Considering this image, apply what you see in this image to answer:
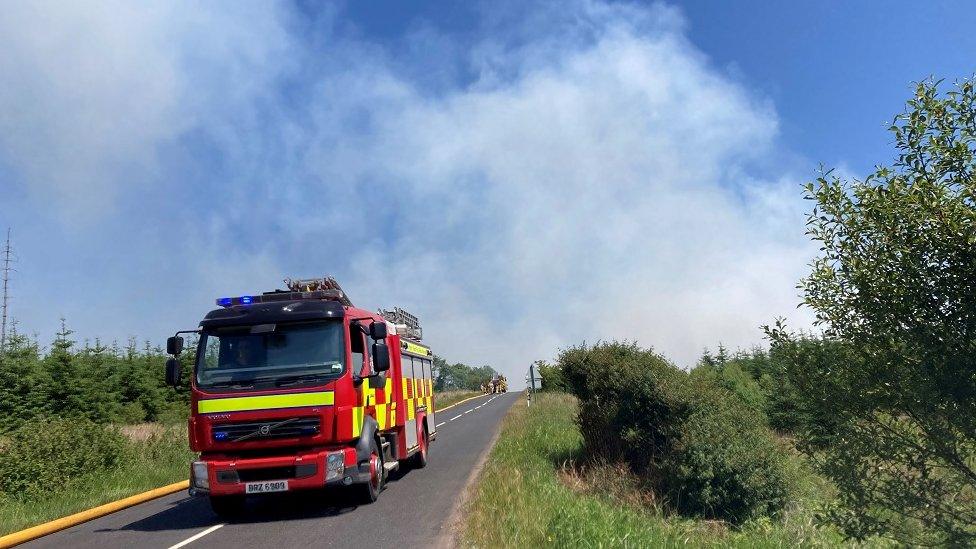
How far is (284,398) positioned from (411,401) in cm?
450

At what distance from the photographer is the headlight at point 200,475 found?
9.52 meters

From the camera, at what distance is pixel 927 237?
5.09 meters

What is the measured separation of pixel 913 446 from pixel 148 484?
43.6 ft

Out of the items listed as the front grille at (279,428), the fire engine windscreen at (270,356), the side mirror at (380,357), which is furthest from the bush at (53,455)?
the side mirror at (380,357)

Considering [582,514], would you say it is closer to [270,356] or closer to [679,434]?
[270,356]

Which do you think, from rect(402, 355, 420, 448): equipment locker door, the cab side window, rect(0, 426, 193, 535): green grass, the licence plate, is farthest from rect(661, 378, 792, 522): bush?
rect(0, 426, 193, 535): green grass

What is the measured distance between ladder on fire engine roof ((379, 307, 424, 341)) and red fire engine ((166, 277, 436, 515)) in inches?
110

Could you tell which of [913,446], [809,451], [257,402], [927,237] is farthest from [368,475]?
[927,237]

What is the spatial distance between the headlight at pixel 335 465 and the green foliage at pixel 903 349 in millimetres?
5954

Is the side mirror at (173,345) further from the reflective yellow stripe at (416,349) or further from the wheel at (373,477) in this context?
the reflective yellow stripe at (416,349)

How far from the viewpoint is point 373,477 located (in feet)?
34.3

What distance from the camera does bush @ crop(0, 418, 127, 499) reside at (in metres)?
12.2

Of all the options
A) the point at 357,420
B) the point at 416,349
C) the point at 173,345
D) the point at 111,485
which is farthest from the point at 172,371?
the point at 416,349

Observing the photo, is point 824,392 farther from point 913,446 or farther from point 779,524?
point 779,524
